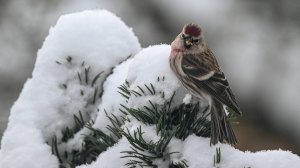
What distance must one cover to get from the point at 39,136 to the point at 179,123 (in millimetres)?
500

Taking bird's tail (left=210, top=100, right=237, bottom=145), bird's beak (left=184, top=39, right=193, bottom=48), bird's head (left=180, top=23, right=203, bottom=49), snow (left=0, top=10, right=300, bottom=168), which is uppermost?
bird's head (left=180, top=23, right=203, bottom=49)

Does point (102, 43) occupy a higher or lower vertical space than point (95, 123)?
higher

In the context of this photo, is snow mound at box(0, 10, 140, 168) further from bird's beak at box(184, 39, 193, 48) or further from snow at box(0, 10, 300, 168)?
bird's beak at box(184, 39, 193, 48)

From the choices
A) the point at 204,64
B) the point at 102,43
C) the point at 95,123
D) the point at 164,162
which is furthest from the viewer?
the point at 204,64

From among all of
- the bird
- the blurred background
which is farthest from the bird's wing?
the blurred background

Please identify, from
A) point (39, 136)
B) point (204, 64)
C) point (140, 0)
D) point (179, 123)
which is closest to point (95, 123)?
point (39, 136)

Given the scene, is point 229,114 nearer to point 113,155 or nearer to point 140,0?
point 113,155

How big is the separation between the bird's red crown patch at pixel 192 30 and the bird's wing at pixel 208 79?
102mm

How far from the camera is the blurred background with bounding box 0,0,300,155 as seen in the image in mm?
7445

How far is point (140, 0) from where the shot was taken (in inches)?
321

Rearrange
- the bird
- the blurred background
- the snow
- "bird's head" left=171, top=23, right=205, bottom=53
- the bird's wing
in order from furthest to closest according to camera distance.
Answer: the blurred background → "bird's head" left=171, top=23, right=205, bottom=53 → the bird's wing → the bird → the snow

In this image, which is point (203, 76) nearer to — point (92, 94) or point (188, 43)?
point (188, 43)

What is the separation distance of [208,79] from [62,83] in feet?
1.93

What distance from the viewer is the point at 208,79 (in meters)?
2.47
